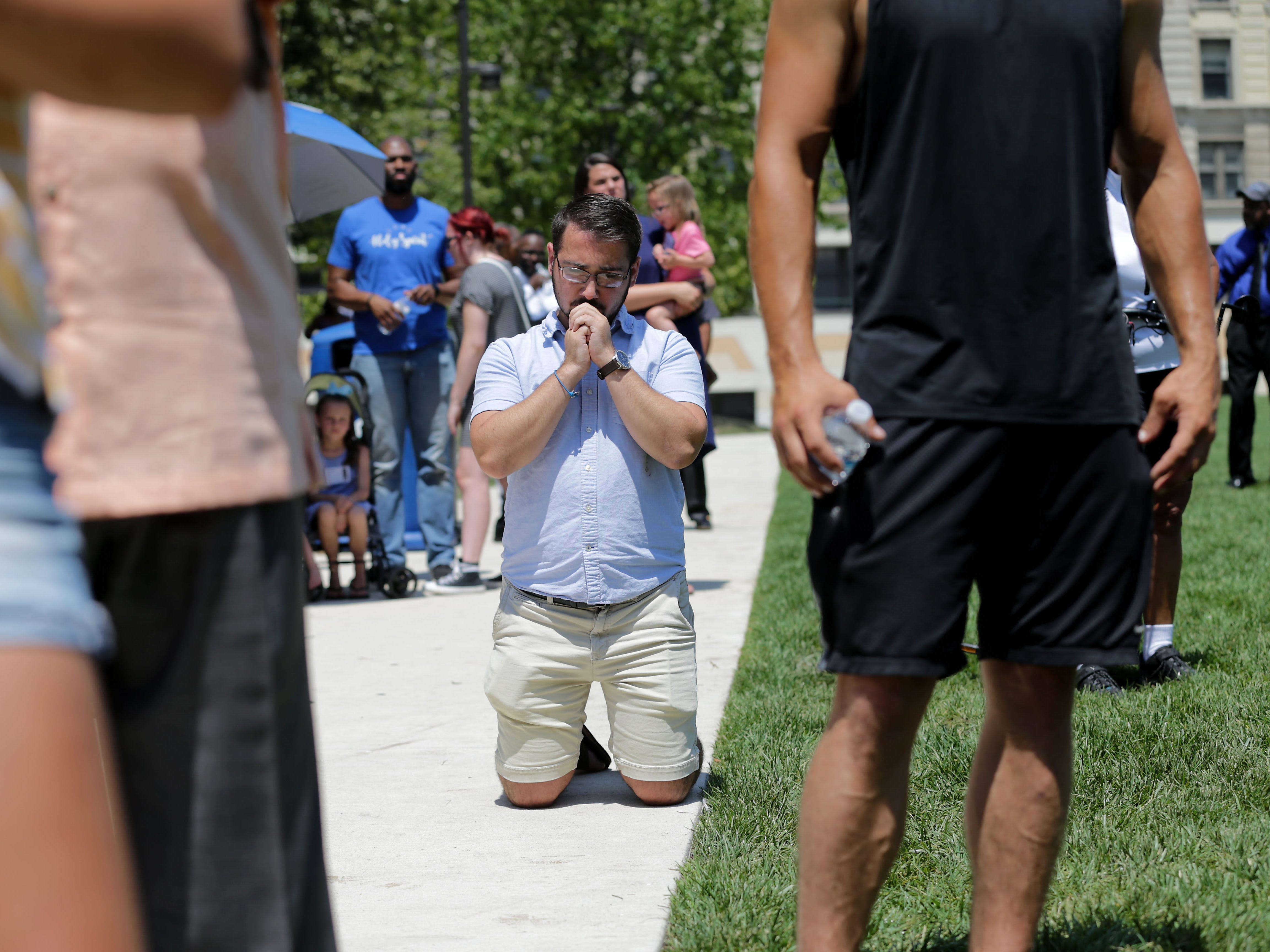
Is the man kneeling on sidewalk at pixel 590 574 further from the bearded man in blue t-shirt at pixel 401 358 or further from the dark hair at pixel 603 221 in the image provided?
the bearded man in blue t-shirt at pixel 401 358

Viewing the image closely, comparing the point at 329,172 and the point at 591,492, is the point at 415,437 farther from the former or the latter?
the point at 591,492

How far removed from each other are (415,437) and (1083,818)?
5.63 m

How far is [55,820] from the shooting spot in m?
1.34

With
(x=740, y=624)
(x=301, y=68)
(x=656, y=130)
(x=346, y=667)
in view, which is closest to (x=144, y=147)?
(x=346, y=667)

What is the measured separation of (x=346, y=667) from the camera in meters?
6.04

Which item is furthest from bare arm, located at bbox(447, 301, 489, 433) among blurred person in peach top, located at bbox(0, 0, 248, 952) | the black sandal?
blurred person in peach top, located at bbox(0, 0, 248, 952)

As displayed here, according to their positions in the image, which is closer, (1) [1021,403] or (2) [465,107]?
(1) [1021,403]

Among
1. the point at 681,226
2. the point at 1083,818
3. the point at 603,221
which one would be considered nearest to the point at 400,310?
the point at 681,226

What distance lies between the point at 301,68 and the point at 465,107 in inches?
341

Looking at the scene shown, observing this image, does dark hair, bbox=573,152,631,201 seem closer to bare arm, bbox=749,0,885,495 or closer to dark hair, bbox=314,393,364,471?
dark hair, bbox=314,393,364,471

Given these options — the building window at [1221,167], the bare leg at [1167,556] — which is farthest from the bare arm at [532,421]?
the building window at [1221,167]

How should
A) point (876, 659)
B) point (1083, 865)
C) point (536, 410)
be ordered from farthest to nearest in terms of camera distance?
point (536, 410), point (1083, 865), point (876, 659)

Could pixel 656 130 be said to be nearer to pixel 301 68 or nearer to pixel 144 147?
pixel 301 68

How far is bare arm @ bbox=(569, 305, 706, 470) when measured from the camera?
3.96 meters
